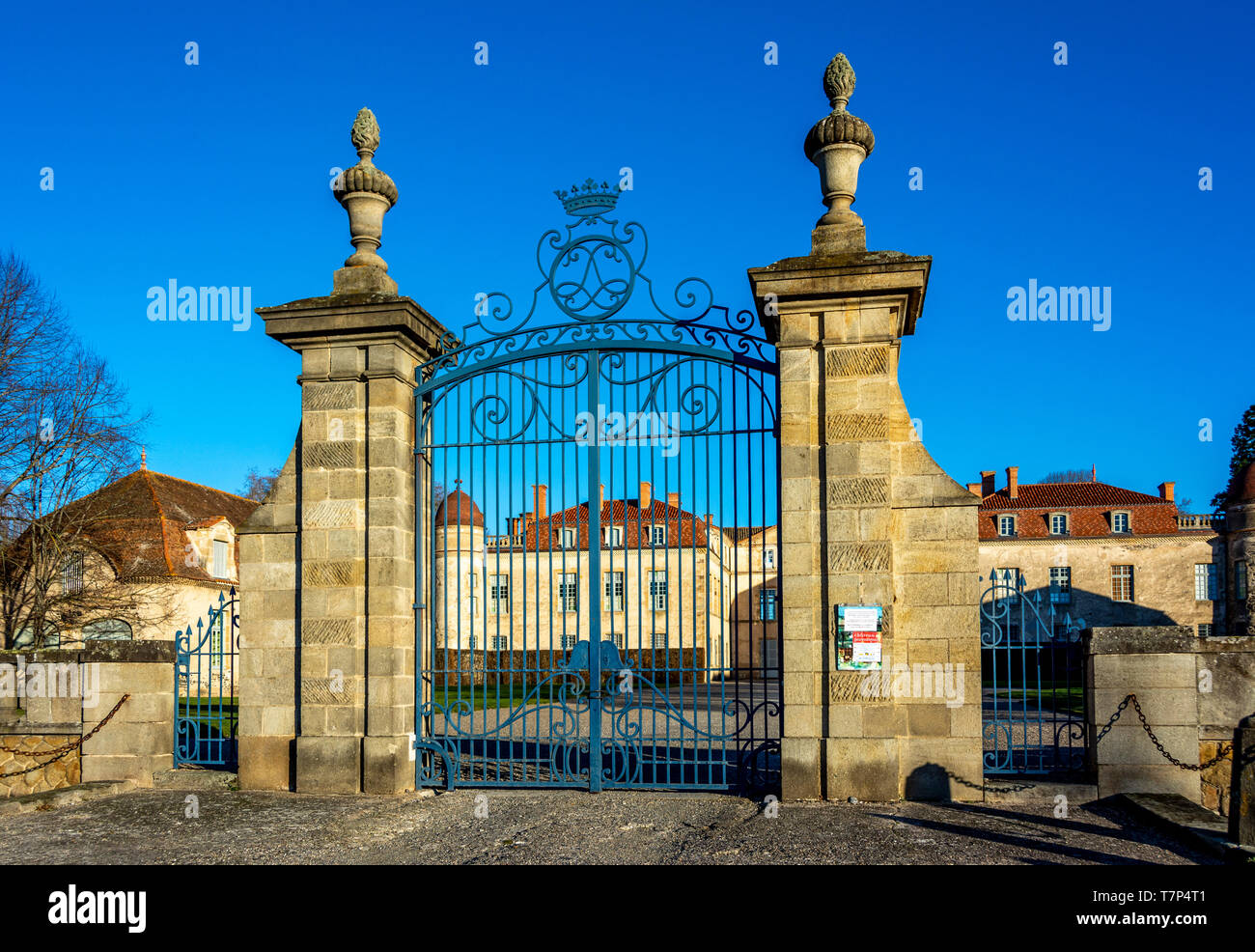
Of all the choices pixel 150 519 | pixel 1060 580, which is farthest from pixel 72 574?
pixel 1060 580

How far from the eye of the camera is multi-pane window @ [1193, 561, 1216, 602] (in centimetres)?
4453

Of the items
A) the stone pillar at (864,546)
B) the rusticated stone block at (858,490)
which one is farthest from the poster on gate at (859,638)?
the rusticated stone block at (858,490)

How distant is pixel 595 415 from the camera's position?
9.20 meters

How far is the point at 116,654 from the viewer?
9.59m

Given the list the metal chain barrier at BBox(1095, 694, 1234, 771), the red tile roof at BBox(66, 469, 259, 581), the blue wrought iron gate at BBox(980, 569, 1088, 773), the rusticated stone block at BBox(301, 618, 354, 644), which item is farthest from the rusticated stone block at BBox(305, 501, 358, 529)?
the red tile roof at BBox(66, 469, 259, 581)

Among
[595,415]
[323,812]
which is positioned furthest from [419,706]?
[595,415]

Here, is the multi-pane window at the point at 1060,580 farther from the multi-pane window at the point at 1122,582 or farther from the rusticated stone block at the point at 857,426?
the rusticated stone block at the point at 857,426

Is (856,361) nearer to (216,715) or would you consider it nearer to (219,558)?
(216,715)

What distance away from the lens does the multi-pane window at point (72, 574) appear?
2500cm

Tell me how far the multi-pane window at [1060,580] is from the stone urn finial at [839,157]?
4117cm

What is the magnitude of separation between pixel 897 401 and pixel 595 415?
2.63 meters
